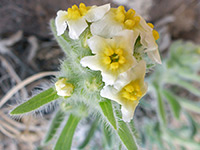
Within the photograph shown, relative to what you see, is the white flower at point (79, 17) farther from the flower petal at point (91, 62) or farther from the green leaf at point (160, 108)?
the green leaf at point (160, 108)

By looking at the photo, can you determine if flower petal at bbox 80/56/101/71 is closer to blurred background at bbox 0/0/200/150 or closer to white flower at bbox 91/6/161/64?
white flower at bbox 91/6/161/64

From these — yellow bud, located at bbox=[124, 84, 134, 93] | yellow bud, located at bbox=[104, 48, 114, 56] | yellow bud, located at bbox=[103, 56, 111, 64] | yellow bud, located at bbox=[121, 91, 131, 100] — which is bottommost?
yellow bud, located at bbox=[121, 91, 131, 100]

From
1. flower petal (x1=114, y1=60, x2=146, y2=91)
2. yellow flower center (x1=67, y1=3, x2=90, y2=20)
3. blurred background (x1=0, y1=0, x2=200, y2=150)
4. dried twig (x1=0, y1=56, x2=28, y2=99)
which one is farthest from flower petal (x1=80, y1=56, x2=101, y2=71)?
dried twig (x1=0, y1=56, x2=28, y2=99)

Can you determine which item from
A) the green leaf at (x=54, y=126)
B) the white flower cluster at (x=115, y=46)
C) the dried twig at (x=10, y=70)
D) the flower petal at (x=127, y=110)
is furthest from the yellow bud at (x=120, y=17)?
the dried twig at (x=10, y=70)

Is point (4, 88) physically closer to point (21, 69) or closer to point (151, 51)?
point (21, 69)

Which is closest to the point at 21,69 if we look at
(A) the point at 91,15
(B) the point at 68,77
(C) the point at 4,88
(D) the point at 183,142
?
(C) the point at 4,88

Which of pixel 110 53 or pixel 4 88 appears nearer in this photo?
pixel 110 53

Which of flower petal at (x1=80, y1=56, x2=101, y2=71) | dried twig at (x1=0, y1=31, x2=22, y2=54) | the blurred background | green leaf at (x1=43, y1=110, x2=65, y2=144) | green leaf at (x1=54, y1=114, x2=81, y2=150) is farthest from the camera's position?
dried twig at (x1=0, y1=31, x2=22, y2=54)
